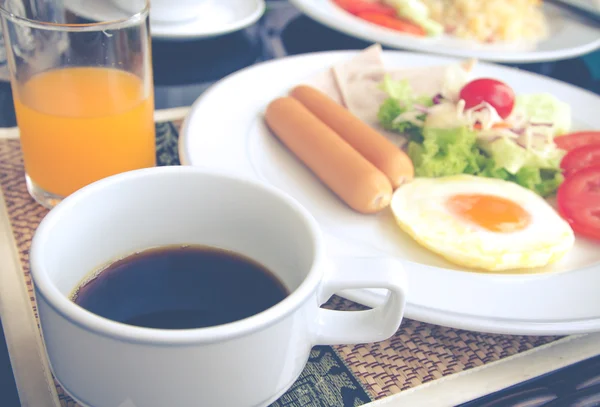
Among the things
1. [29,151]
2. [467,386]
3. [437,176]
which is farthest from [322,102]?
[467,386]

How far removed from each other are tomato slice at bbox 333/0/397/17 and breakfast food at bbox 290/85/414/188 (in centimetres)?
98

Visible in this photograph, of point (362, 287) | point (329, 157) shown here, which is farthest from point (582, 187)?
point (362, 287)

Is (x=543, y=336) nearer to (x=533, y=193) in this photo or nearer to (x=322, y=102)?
(x=533, y=193)

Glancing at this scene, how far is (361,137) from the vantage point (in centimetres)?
138

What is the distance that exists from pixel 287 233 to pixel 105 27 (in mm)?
560

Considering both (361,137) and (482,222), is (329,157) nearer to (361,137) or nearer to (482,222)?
(361,137)

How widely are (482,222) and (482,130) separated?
0.40 metres

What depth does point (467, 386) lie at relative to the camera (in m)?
0.88

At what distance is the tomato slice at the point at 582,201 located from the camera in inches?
49.5

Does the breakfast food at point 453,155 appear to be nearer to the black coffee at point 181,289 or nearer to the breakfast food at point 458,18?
the black coffee at point 181,289

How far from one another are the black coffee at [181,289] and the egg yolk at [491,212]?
1.85ft

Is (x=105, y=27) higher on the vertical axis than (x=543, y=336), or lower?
higher

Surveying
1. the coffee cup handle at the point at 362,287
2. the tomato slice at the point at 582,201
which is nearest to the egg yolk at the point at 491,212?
the tomato slice at the point at 582,201

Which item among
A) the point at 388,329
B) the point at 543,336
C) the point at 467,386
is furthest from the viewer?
the point at 543,336
